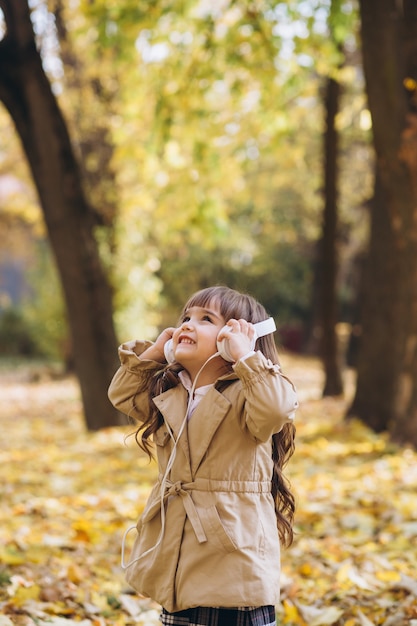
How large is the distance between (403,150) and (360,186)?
43.3 feet

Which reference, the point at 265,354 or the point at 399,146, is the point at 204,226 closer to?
the point at 399,146

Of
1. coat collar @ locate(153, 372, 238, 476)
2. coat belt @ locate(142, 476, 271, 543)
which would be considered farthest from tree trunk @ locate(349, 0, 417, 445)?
coat belt @ locate(142, 476, 271, 543)

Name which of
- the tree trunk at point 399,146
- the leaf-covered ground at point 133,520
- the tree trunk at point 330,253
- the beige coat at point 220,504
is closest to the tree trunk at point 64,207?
the leaf-covered ground at point 133,520

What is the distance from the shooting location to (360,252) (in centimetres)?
2355

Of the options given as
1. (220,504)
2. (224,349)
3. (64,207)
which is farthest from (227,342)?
(64,207)

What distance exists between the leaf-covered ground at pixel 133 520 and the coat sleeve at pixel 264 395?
2.65ft

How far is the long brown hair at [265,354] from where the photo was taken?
2.74 meters

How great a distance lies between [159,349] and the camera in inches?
114

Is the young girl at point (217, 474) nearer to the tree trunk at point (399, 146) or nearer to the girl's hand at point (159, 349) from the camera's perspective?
the girl's hand at point (159, 349)

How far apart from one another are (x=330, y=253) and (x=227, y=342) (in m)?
9.71

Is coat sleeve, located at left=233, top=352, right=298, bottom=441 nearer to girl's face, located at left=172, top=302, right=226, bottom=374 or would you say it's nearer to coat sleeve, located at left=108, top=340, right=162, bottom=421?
girl's face, located at left=172, top=302, right=226, bottom=374

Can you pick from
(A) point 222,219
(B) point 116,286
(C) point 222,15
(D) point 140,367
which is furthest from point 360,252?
(D) point 140,367

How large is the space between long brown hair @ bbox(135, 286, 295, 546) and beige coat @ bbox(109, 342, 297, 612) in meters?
0.11

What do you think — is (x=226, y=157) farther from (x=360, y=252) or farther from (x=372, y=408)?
(x=360, y=252)
